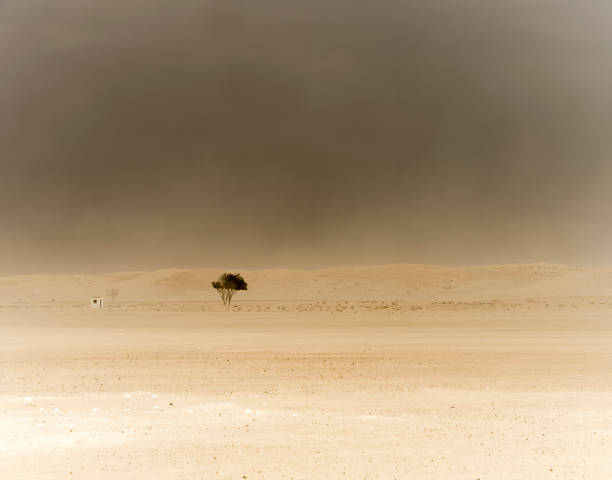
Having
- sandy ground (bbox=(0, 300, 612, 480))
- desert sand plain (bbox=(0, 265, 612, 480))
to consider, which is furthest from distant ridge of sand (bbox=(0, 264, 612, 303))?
sandy ground (bbox=(0, 300, 612, 480))

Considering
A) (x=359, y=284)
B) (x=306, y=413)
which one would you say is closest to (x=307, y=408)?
(x=306, y=413)

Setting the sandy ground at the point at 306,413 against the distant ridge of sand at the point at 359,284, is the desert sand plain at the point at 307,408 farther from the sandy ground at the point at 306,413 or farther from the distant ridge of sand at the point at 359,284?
the distant ridge of sand at the point at 359,284

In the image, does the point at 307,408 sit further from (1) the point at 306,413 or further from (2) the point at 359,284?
(2) the point at 359,284

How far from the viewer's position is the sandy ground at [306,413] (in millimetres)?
10172

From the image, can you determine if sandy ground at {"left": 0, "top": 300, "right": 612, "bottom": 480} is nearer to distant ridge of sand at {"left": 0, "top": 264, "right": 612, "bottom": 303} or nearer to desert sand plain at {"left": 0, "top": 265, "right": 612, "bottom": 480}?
desert sand plain at {"left": 0, "top": 265, "right": 612, "bottom": 480}

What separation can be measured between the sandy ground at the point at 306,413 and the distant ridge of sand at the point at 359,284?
297 feet

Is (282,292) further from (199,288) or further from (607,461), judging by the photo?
(607,461)

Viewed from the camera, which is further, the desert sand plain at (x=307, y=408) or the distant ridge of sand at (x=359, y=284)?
the distant ridge of sand at (x=359, y=284)

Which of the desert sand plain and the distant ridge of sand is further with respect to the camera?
the distant ridge of sand

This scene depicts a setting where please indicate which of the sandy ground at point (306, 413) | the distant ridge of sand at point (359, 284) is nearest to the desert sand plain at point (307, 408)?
the sandy ground at point (306, 413)

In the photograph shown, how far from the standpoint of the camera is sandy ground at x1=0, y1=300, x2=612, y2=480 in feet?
33.4

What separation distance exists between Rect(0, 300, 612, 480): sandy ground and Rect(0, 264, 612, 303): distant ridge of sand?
90645 mm

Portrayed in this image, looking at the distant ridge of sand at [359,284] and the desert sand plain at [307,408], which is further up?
the distant ridge of sand at [359,284]

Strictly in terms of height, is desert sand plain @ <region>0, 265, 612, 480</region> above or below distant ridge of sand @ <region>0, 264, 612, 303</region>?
below
